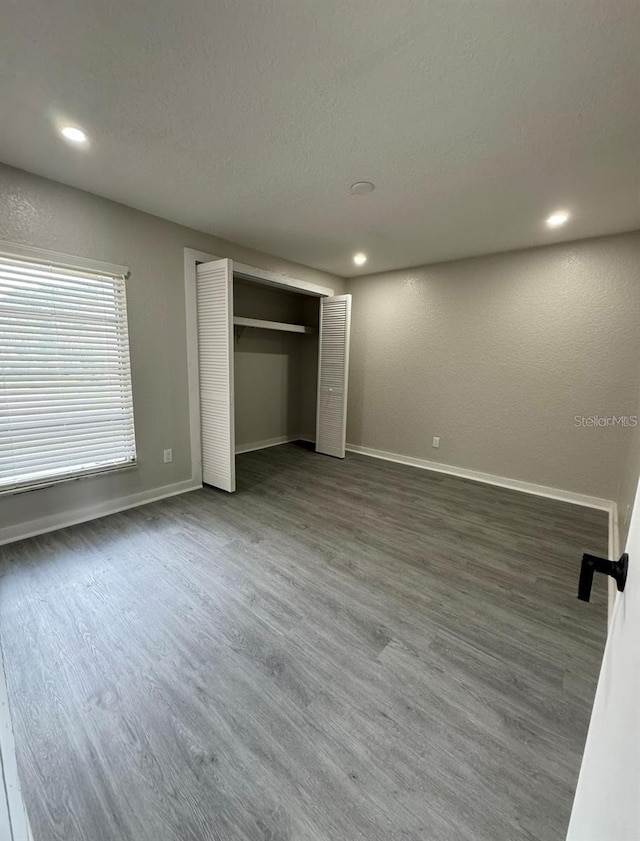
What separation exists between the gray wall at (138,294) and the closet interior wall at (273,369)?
1.21m

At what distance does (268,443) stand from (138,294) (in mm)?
2830

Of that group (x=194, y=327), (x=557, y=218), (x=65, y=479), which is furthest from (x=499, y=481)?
(x=65, y=479)

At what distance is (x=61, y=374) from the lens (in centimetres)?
246

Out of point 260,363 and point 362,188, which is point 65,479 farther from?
point 362,188

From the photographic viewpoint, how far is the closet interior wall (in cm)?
463

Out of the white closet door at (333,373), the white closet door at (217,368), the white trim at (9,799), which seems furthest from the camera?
the white closet door at (333,373)

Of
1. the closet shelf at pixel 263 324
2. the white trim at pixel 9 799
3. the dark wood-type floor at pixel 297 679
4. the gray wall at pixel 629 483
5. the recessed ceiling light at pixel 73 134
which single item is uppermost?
the recessed ceiling light at pixel 73 134

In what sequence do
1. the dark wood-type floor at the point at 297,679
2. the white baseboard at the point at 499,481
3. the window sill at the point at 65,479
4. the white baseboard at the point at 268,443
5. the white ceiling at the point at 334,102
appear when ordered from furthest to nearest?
the white baseboard at the point at 268,443 → the white baseboard at the point at 499,481 → the window sill at the point at 65,479 → the white ceiling at the point at 334,102 → the dark wood-type floor at the point at 297,679

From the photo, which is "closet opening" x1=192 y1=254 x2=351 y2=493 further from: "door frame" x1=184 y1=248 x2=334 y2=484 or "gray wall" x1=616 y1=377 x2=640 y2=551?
"gray wall" x1=616 y1=377 x2=640 y2=551

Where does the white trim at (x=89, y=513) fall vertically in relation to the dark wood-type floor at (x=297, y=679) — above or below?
above

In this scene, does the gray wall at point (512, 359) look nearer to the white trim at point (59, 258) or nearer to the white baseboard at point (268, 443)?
the white baseboard at point (268, 443)

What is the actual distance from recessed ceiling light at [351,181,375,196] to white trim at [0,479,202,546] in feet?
9.37

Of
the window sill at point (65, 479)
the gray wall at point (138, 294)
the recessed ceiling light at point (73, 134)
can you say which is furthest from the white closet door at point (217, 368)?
the recessed ceiling light at point (73, 134)

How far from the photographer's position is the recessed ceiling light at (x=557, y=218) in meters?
2.57
